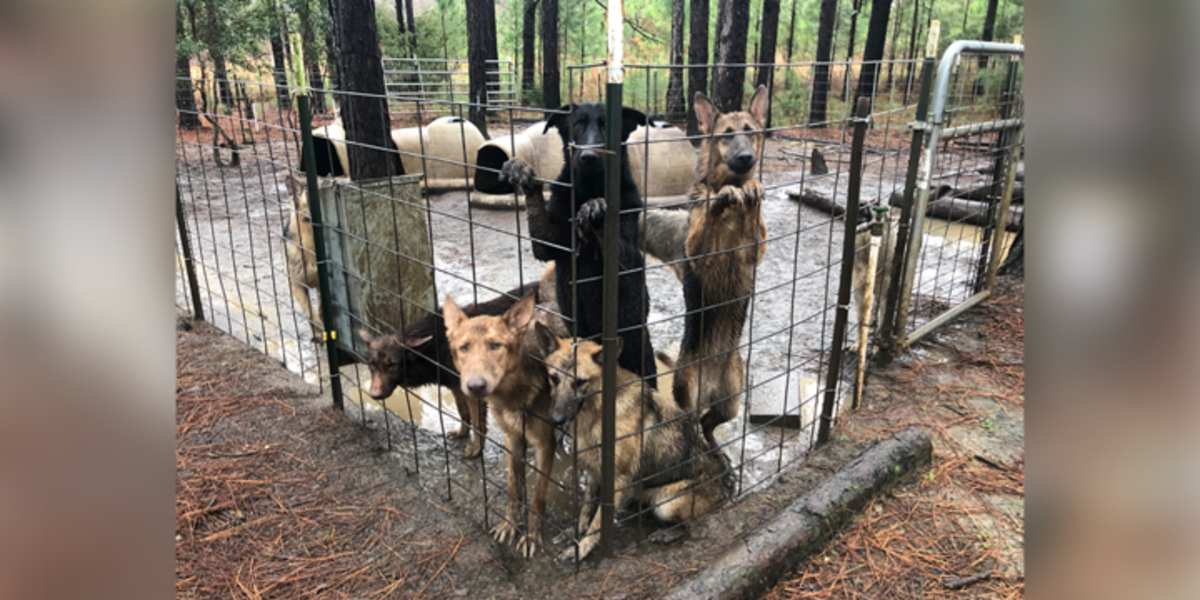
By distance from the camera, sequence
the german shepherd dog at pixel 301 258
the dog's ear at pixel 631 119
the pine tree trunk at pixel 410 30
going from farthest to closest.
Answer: the pine tree trunk at pixel 410 30 < the german shepherd dog at pixel 301 258 < the dog's ear at pixel 631 119

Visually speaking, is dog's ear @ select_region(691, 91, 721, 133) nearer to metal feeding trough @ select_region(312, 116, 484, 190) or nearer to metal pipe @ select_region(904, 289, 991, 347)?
metal pipe @ select_region(904, 289, 991, 347)

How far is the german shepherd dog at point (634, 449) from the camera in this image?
392cm

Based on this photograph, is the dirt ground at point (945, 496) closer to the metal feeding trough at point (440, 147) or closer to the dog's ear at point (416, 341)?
the dog's ear at point (416, 341)

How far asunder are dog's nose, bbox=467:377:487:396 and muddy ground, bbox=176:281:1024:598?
2.97 ft

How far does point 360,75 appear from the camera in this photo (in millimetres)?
7500

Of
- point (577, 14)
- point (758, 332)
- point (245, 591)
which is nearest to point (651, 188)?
point (758, 332)

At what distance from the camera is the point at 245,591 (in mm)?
3506

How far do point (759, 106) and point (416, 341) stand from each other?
2898mm

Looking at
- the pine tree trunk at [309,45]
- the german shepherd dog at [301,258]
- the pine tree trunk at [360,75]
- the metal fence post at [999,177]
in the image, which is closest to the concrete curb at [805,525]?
the metal fence post at [999,177]

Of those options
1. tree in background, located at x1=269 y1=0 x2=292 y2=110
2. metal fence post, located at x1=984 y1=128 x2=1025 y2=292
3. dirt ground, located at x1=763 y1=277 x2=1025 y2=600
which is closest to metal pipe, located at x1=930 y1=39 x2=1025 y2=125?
metal fence post, located at x1=984 y1=128 x2=1025 y2=292

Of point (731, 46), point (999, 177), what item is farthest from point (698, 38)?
point (999, 177)

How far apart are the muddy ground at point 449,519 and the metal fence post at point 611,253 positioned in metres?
0.39

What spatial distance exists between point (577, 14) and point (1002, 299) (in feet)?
111
